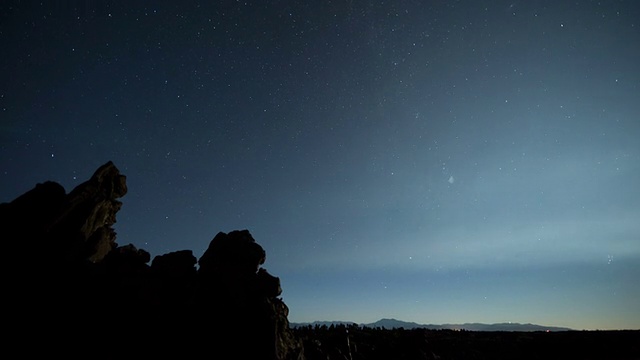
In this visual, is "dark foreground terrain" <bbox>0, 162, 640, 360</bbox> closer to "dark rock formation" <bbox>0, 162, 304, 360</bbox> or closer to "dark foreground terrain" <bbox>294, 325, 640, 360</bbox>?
"dark rock formation" <bbox>0, 162, 304, 360</bbox>

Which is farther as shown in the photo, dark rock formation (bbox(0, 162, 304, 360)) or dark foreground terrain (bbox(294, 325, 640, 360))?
dark foreground terrain (bbox(294, 325, 640, 360))

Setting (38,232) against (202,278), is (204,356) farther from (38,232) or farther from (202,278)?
(38,232)

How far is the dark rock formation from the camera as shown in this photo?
2829 centimetres

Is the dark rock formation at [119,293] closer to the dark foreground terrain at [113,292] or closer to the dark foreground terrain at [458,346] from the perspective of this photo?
the dark foreground terrain at [113,292]

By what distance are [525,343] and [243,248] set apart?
3224 inches

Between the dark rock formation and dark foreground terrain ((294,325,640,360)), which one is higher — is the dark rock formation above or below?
above

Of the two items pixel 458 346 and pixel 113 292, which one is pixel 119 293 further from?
pixel 458 346

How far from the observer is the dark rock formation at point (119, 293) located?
28.3 metres

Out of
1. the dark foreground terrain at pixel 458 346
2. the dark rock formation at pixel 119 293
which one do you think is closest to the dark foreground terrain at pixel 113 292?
the dark rock formation at pixel 119 293

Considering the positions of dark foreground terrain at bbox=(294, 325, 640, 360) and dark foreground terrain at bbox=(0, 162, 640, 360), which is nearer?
dark foreground terrain at bbox=(0, 162, 640, 360)

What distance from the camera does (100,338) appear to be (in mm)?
28578

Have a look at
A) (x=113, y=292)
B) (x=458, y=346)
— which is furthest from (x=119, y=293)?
(x=458, y=346)

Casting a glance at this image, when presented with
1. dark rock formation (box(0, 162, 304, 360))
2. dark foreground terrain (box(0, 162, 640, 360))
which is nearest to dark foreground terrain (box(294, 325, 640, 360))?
dark foreground terrain (box(0, 162, 640, 360))

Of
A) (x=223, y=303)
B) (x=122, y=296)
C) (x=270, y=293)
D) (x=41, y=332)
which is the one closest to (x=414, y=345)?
(x=270, y=293)
